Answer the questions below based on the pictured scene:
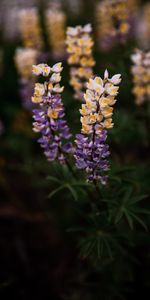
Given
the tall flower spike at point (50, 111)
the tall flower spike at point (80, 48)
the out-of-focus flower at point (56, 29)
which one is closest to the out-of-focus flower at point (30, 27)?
the out-of-focus flower at point (56, 29)

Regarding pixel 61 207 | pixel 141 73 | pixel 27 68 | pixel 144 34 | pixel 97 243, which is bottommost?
pixel 97 243

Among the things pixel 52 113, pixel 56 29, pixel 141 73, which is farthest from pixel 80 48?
pixel 56 29

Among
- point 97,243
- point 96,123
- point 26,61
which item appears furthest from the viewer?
point 26,61

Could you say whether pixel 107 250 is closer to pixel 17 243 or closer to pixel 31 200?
pixel 17 243

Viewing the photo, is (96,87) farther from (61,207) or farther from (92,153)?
(61,207)

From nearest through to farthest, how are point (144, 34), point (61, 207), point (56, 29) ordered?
point (61, 207) < point (56, 29) < point (144, 34)

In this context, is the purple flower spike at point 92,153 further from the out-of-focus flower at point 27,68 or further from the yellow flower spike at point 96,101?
the out-of-focus flower at point 27,68
